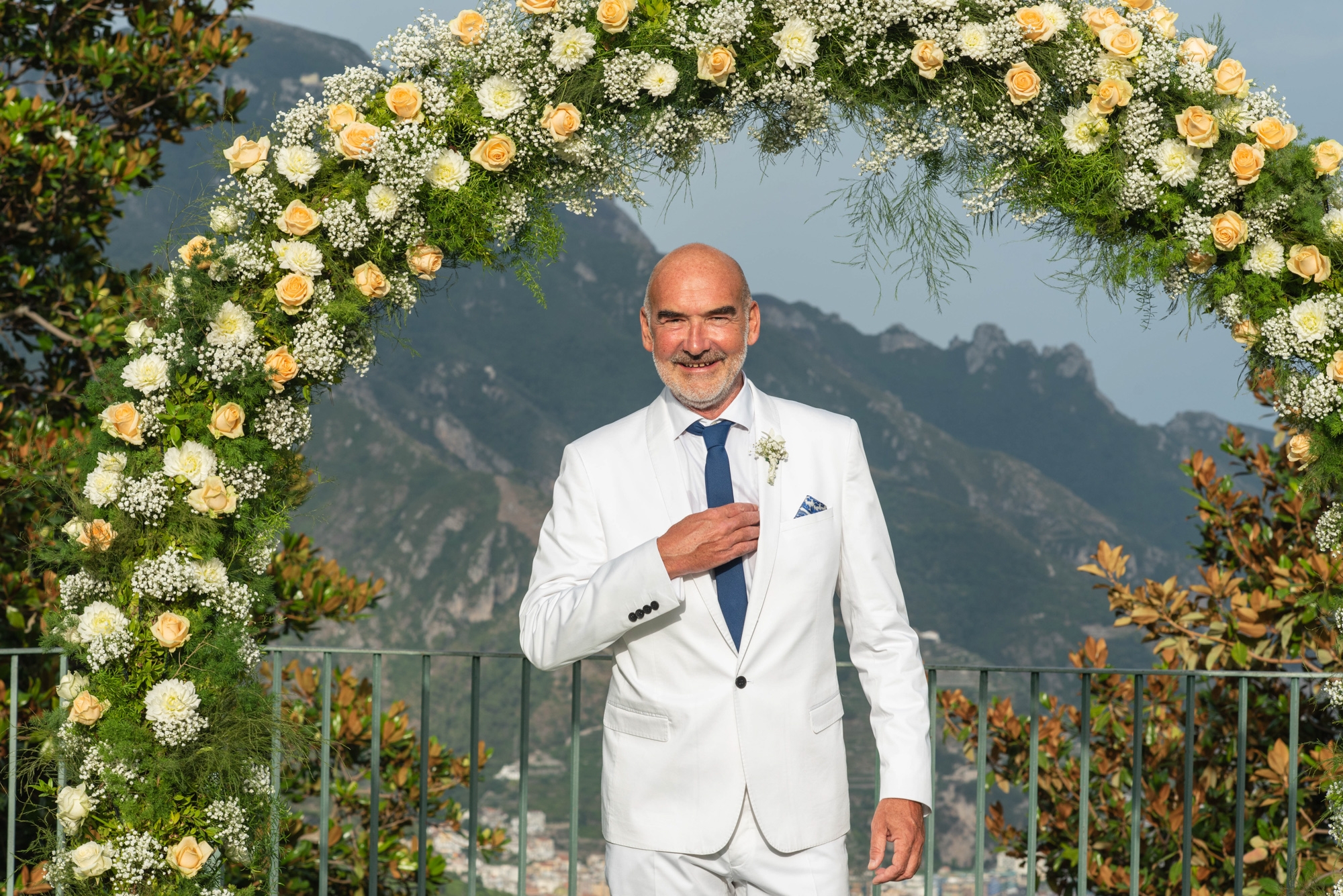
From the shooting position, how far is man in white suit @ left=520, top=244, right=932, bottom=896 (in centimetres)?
227

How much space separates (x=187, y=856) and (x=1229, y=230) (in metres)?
3.44

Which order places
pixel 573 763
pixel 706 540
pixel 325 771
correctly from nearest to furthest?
pixel 706 540, pixel 325 771, pixel 573 763

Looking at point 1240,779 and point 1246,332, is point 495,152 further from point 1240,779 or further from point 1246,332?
point 1240,779

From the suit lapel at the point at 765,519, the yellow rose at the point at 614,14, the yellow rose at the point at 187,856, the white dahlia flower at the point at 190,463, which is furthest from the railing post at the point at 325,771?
the yellow rose at the point at 614,14

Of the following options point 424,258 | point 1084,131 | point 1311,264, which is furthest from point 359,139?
point 1311,264

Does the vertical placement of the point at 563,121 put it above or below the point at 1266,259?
above

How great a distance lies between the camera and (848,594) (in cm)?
238

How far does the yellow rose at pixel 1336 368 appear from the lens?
3.19 m

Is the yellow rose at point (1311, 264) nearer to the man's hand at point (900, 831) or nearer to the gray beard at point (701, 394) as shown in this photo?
the gray beard at point (701, 394)

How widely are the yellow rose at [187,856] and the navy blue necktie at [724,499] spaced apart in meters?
1.78

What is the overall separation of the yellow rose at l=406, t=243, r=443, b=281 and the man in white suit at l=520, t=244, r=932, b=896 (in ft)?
3.57

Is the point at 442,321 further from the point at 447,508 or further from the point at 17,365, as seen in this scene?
the point at 17,365

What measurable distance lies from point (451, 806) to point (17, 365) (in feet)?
11.4

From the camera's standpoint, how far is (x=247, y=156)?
3236 millimetres
